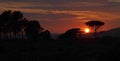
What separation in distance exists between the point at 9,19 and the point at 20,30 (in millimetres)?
6435

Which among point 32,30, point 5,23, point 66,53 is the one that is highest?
point 5,23

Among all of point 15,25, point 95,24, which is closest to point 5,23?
point 15,25

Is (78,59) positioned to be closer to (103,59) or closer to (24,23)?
(103,59)

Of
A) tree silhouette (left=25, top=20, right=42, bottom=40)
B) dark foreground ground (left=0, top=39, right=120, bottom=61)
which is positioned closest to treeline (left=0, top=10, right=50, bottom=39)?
tree silhouette (left=25, top=20, right=42, bottom=40)

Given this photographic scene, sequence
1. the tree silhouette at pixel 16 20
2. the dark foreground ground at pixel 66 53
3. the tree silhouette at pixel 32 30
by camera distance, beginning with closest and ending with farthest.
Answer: the dark foreground ground at pixel 66 53 → the tree silhouette at pixel 16 20 → the tree silhouette at pixel 32 30

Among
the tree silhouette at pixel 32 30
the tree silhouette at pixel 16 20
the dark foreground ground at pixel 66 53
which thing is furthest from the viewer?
the tree silhouette at pixel 32 30

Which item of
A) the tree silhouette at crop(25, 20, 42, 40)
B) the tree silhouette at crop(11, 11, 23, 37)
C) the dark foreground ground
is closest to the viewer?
the dark foreground ground

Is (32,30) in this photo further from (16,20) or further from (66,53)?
(66,53)

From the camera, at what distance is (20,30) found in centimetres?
13662

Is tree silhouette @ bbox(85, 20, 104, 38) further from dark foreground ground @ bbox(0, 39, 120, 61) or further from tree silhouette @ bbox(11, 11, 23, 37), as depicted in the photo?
dark foreground ground @ bbox(0, 39, 120, 61)

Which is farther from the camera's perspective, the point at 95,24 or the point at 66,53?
the point at 95,24

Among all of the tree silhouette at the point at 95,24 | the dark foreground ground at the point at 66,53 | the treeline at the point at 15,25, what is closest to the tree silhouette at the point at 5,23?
the treeline at the point at 15,25

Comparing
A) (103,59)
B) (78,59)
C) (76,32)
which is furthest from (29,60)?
(76,32)

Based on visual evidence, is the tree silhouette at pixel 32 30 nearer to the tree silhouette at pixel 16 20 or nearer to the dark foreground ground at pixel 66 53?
the tree silhouette at pixel 16 20
